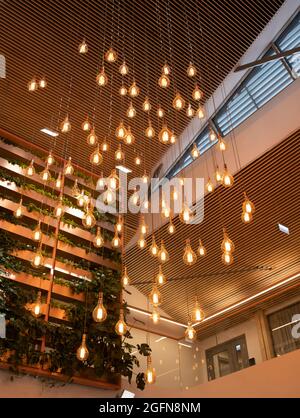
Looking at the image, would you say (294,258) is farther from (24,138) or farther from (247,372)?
(24,138)

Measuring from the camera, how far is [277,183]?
866cm

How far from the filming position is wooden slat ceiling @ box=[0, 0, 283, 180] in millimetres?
7316

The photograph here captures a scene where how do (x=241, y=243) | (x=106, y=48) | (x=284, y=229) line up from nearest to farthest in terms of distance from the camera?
(x=106, y=48), (x=284, y=229), (x=241, y=243)

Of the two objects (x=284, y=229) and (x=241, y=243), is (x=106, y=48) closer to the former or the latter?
(x=241, y=243)

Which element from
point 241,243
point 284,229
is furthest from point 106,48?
point 284,229

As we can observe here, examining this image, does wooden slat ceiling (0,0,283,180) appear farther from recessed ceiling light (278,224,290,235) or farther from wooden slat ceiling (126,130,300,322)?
recessed ceiling light (278,224,290,235)

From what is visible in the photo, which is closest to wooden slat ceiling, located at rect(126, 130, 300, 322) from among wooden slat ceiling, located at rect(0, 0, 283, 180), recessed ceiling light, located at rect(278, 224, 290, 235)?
recessed ceiling light, located at rect(278, 224, 290, 235)

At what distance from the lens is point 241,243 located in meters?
9.89

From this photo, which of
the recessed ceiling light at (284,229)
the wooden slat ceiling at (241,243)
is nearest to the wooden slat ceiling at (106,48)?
the wooden slat ceiling at (241,243)

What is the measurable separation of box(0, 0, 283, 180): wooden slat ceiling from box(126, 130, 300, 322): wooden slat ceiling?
1716 millimetres

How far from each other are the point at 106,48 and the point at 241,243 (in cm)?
466

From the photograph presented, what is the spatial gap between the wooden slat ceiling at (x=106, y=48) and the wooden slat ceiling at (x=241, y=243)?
1.72 meters

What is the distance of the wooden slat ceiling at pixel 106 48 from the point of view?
7316 millimetres
